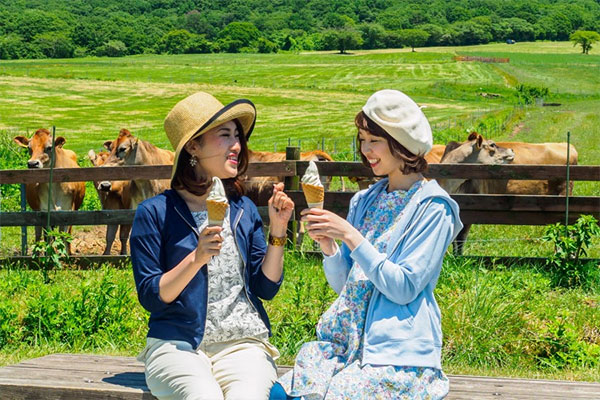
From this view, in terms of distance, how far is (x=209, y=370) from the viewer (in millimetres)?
3428

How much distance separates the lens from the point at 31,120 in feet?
198

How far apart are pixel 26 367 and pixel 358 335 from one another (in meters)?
1.97

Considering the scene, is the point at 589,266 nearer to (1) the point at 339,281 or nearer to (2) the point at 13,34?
(1) the point at 339,281

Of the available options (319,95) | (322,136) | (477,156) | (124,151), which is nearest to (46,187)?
(124,151)

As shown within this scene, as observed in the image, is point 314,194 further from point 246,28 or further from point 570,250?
point 246,28

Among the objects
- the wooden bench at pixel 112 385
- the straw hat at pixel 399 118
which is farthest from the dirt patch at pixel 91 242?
the straw hat at pixel 399 118

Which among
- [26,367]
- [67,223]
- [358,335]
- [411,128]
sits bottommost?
[67,223]

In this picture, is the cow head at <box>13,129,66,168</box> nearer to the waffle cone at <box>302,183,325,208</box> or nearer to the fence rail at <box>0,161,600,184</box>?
the fence rail at <box>0,161,600,184</box>

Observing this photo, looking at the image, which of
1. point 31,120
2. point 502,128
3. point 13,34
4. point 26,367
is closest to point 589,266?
point 26,367

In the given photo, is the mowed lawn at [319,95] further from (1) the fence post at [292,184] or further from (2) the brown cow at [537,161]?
(1) the fence post at [292,184]

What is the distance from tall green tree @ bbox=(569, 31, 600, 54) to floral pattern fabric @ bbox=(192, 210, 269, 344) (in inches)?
5886

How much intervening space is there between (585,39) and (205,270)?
152504 millimetres

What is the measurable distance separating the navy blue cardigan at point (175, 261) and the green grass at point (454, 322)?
5.39ft

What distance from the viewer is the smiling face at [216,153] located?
3723 millimetres
